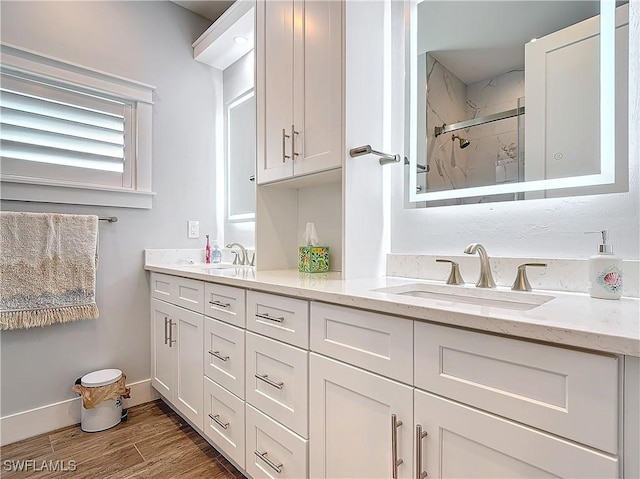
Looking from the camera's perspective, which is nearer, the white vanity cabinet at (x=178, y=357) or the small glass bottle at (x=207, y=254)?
the white vanity cabinet at (x=178, y=357)

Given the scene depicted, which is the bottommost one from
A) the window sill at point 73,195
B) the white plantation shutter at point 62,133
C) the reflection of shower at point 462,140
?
the window sill at point 73,195

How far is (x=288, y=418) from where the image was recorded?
1239 mm

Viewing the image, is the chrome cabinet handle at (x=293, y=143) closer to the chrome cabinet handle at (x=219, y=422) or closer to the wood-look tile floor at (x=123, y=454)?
the chrome cabinet handle at (x=219, y=422)

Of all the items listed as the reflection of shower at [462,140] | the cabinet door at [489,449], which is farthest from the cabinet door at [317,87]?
the cabinet door at [489,449]

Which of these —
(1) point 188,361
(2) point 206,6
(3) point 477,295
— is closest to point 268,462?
(1) point 188,361

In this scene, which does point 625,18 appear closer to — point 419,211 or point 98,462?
point 419,211

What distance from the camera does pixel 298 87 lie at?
1.66m

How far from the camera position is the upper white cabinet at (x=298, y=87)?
4.88 feet

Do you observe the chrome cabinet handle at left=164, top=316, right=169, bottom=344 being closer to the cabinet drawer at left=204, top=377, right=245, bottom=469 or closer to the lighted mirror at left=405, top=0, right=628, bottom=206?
the cabinet drawer at left=204, top=377, right=245, bottom=469

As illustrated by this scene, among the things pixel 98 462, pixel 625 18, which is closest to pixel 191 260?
pixel 98 462

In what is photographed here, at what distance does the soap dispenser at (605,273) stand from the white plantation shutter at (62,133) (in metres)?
2.39

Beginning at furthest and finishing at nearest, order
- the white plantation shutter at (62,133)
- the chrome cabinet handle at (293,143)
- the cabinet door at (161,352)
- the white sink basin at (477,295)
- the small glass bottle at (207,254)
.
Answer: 1. the small glass bottle at (207,254)
2. the cabinet door at (161,352)
3. the white plantation shutter at (62,133)
4. the chrome cabinet handle at (293,143)
5. the white sink basin at (477,295)

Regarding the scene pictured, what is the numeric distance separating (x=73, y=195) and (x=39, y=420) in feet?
4.08

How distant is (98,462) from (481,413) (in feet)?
5.85
